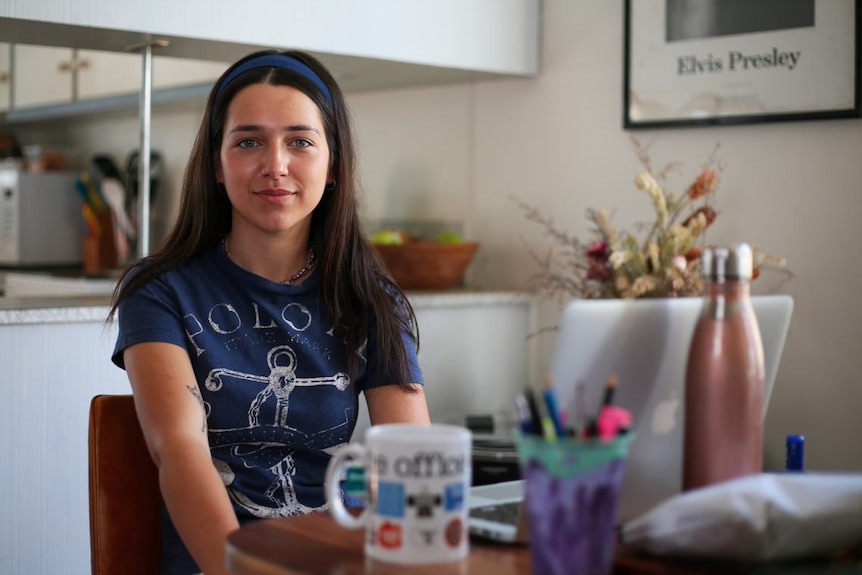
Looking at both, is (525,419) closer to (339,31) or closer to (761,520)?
(761,520)

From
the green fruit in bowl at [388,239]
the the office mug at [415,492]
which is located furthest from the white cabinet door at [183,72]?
the the office mug at [415,492]

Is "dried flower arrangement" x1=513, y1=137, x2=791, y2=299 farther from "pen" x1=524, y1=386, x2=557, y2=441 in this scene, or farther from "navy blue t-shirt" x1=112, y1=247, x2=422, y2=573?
"pen" x1=524, y1=386, x2=557, y2=441

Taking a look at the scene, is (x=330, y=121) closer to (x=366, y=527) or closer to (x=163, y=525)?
(x=163, y=525)

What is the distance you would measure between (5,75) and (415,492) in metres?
4.11

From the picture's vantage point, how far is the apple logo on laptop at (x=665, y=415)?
105 centimetres

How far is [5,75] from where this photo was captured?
14.8 feet

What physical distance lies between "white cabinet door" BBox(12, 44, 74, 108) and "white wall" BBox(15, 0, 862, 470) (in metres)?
1.45

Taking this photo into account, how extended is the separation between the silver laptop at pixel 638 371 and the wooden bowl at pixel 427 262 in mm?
1642

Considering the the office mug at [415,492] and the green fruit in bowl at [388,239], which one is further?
the green fruit in bowl at [388,239]

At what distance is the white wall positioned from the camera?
2.22 metres

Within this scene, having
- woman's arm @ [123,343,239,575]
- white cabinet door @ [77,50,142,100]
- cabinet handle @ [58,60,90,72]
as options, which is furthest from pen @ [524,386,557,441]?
cabinet handle @ [58,60,90,72]

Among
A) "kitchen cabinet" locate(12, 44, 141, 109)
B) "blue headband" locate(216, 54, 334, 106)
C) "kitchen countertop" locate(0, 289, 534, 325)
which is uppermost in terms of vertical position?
"kitchen cabinet" locate(12, 44, 141, 109)

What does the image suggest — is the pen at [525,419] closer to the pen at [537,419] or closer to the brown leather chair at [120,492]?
the pen at [537,419]

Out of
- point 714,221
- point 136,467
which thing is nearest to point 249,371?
point 136,467
